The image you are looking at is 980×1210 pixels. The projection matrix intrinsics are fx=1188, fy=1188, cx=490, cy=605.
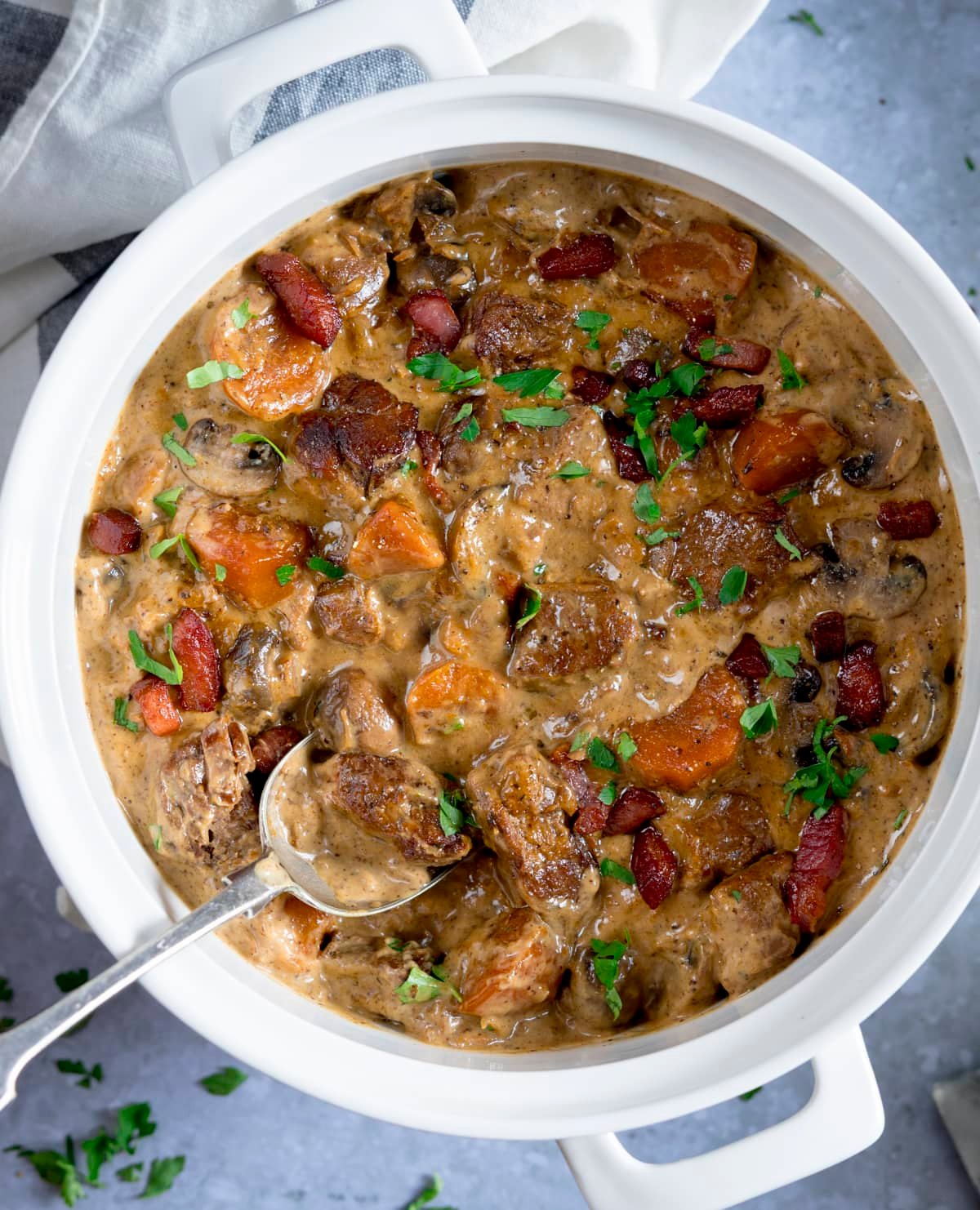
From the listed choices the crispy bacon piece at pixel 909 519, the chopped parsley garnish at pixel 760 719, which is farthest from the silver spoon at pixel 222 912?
the crispy bacon piece at pixel 909 519

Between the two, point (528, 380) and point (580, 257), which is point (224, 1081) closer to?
point (528, 380)

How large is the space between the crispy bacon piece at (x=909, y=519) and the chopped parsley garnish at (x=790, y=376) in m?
0.37

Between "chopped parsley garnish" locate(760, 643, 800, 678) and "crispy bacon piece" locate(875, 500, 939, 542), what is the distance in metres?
0.37

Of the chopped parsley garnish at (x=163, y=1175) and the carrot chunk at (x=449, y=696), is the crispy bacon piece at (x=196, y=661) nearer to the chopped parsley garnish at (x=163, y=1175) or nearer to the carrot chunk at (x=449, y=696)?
the carrot chunk at (x=449, y=696)

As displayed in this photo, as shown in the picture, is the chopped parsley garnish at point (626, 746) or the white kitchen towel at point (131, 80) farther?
the white kitchen towel at point (131, 80)

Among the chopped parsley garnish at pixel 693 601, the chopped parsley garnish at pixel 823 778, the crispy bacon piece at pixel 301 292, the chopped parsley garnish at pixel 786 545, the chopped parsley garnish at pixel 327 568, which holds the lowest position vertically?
the chopped parsley garnish at pixel 823 778

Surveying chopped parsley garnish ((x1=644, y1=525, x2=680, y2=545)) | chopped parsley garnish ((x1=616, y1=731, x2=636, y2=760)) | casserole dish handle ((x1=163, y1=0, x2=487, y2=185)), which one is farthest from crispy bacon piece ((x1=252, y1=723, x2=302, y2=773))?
casserole dish handle ((x1=163, y1=0, x2=487, y2=185))

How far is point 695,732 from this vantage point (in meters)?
2.95

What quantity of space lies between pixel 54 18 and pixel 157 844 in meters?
2.26

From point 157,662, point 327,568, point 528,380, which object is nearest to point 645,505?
point 528,380

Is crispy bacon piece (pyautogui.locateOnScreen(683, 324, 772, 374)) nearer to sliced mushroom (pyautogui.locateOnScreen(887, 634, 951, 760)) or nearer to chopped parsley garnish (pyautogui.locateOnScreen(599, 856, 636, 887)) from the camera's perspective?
sliced mushroom (pyautogui.locateOnScreen(887, 634, 951, 760))

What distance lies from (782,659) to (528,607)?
0.65 m

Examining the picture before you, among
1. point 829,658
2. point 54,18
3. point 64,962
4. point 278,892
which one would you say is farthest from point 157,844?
point 54,18

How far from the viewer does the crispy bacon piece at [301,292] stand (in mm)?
2869
